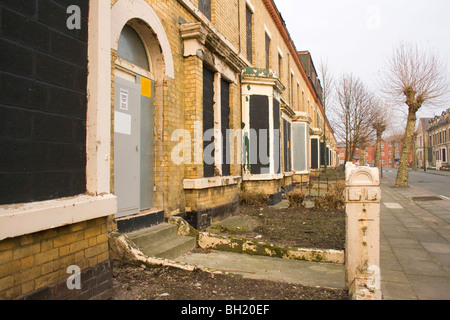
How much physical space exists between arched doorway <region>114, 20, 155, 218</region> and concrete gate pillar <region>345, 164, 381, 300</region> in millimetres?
3178

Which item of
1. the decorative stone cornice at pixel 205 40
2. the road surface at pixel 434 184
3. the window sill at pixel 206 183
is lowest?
the road surface at pixel 434 184

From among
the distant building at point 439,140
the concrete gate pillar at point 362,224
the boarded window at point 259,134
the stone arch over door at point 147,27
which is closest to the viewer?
the concrete gate pillar at point 362,224

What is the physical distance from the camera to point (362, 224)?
3320 mm

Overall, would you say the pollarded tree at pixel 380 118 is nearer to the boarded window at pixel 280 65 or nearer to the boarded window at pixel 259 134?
the boarded window at pixel 280 65

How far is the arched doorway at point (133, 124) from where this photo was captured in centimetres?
480

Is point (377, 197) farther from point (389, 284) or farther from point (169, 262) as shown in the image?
point (169, 262)

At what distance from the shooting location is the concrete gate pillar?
328 centimetres

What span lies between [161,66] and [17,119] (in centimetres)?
358

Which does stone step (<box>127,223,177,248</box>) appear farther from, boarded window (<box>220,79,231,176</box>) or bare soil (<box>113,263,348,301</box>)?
boarded window (<box>220,79,231,176</box>)

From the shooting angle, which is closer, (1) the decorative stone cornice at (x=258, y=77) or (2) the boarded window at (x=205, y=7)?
(2) the boarded window at (x=205, y=7)

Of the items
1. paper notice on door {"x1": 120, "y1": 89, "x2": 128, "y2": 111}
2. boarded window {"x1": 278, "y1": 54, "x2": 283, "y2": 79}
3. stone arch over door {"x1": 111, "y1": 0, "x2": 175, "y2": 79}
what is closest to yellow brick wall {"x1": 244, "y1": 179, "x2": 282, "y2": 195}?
stone arch over door {"x1": 111, "y1": 0, "x2": 175, "y2": 79}

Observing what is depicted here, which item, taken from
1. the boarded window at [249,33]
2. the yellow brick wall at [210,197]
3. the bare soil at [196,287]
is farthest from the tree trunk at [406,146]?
the bare soil at [196,287]

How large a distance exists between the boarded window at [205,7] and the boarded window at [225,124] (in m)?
1.65
